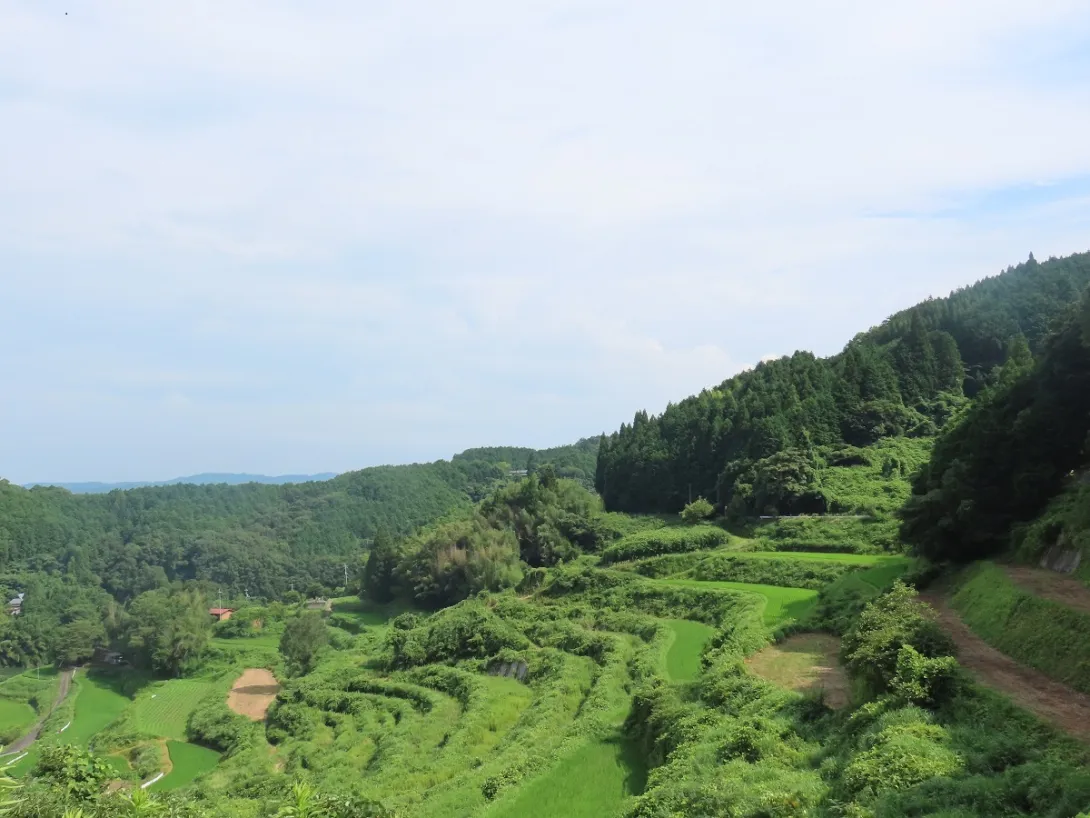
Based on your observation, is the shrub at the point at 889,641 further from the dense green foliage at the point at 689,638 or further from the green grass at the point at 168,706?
the green grass at the point at 168,706

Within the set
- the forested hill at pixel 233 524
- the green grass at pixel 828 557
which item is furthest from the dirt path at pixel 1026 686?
the forested hill at pixel 233 524

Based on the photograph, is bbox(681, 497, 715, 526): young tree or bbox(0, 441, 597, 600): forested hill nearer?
bbox(681, 497, 715, 526): young tree

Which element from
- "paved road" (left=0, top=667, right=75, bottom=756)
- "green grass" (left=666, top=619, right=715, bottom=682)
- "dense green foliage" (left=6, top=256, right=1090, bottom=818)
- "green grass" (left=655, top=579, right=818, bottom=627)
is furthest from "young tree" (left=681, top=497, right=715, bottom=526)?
"paved road" (left=0, top=667, right=75, bottom=756)

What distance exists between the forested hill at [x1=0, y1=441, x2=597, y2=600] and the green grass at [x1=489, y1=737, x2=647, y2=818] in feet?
257

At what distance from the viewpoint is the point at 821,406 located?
187ft

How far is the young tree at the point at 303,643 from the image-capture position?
171 feet

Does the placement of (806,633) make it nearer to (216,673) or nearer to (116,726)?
(116,726)

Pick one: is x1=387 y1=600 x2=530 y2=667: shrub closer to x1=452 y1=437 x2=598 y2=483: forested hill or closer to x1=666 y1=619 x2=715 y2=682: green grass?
x1=666 y1=619 x2=715 y2=682: green grass

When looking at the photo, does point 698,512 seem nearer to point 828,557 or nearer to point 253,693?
point 828,557

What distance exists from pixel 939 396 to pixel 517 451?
4616 inches

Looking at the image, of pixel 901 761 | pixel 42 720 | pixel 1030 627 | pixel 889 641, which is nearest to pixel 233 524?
pixel 42 720

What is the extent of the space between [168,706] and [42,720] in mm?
10823

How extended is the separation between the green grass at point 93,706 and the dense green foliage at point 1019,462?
44.6 metres

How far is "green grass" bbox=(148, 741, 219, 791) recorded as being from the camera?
3462 cm
